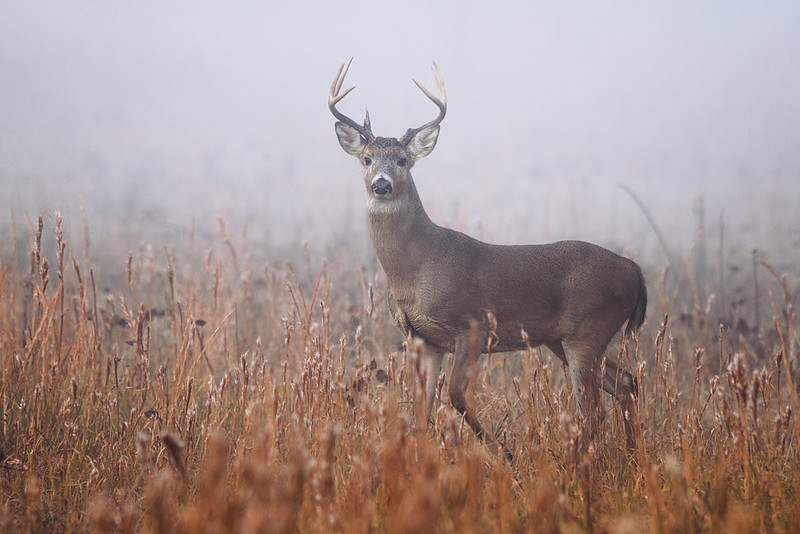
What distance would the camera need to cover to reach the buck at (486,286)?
10.9ft

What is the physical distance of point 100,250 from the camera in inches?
333

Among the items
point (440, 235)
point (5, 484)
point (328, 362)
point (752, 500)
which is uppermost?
point (440, 235)

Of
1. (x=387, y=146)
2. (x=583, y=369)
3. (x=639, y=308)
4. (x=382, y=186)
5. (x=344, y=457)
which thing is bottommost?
(x=344, y=457)

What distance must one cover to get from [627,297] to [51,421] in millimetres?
2667

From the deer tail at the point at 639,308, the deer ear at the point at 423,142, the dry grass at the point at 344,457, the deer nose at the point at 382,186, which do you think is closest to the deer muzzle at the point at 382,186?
the deer nose at the point at 382,186

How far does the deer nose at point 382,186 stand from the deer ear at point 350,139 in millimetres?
524

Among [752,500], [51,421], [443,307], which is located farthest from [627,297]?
[51,421]

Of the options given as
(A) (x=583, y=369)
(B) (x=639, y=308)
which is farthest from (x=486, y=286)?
(B) (x=639, y=308)

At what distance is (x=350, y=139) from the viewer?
3.82 meters

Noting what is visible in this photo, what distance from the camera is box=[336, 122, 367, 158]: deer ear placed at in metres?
3.78

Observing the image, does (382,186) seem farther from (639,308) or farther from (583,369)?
(639,308)

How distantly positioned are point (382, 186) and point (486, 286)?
68cm

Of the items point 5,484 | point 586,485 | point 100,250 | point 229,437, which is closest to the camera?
point 586,485

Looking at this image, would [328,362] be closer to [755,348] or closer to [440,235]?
[440,235]
